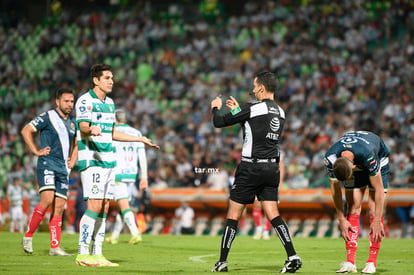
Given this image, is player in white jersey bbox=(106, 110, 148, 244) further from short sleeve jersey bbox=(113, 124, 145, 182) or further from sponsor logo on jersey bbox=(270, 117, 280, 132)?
sponsor logo on jersey bbox=(270, 117, 280, 132)

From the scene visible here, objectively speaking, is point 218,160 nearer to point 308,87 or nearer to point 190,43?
point 308,87

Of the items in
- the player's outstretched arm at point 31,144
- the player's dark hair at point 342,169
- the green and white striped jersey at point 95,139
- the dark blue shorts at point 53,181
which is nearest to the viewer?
the player's dark hair at point 342,169

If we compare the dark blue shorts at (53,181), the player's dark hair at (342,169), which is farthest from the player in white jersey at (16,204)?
the player's dark hair at (342,169)

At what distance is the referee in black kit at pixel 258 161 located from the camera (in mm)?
9984

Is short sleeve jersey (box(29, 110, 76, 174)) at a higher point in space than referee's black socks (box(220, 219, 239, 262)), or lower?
higher

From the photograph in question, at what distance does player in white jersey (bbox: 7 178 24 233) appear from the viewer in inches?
948

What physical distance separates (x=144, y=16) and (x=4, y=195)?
12.3 meters

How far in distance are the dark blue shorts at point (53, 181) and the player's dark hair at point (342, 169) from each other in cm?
528

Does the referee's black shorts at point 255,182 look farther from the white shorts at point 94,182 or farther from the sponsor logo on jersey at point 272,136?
the white shorts at point 94,182

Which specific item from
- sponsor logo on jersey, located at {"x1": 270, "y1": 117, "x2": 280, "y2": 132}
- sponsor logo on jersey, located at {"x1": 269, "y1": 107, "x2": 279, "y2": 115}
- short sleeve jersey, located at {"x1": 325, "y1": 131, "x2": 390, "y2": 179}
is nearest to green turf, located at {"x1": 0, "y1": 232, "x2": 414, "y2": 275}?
short sleeve jersey, located at {"x1": 325, "y1": 131, "x2": 390, "y2": 179}

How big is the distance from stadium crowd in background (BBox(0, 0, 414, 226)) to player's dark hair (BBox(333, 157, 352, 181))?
13142 mm

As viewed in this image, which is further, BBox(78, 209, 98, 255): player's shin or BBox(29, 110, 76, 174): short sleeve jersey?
BBox(29, 110, 76, 174): short sleeve jersey

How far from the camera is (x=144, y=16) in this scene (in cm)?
3562

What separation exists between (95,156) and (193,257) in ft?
10.3
